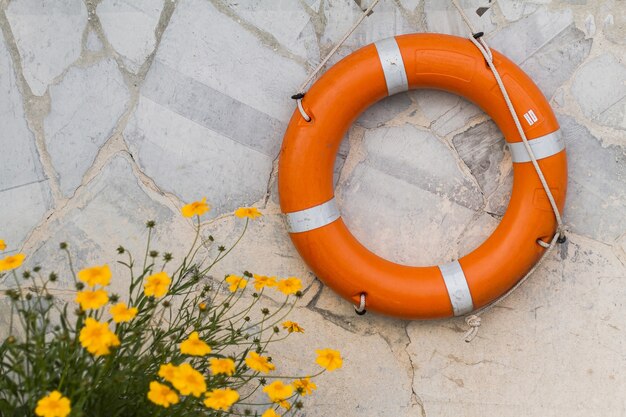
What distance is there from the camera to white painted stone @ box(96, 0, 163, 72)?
7.15 feet

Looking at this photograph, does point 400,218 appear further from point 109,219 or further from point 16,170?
point 16,170

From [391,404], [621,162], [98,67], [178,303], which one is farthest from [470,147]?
[98,67]

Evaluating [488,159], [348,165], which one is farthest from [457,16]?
[348,165]

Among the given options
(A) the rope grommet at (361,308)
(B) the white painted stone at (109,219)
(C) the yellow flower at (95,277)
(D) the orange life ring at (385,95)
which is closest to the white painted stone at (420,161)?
(D) the orange life ring at (385,95)

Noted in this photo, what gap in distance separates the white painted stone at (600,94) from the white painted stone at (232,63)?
79 centimetres

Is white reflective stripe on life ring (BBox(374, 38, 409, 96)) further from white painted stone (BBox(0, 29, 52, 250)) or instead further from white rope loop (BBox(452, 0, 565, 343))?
white painted stone (BBox(0, 29, 52, 250))

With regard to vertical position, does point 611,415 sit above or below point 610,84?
Result: below

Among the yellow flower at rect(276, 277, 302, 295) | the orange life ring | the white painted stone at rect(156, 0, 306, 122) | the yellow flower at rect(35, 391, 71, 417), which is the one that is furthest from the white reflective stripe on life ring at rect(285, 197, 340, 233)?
the yellow flower at rect(35, 391, 71, 417)

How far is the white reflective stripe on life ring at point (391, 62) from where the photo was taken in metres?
2.03

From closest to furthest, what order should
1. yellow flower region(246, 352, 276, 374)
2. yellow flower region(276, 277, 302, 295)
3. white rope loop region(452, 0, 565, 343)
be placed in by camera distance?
1. yellow flower region(246, 352, 276, 374)
2. yellow flower region(276, 277, 302, 295)
3. white rope loop region(452, 0, 565, 343)

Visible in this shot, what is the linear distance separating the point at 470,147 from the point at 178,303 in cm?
95

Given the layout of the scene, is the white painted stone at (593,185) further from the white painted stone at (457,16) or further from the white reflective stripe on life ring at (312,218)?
the white reflective stripe on life ring at (312,218)

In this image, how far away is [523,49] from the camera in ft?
7.06

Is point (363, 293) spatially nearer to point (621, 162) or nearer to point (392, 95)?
point (392, 95)
